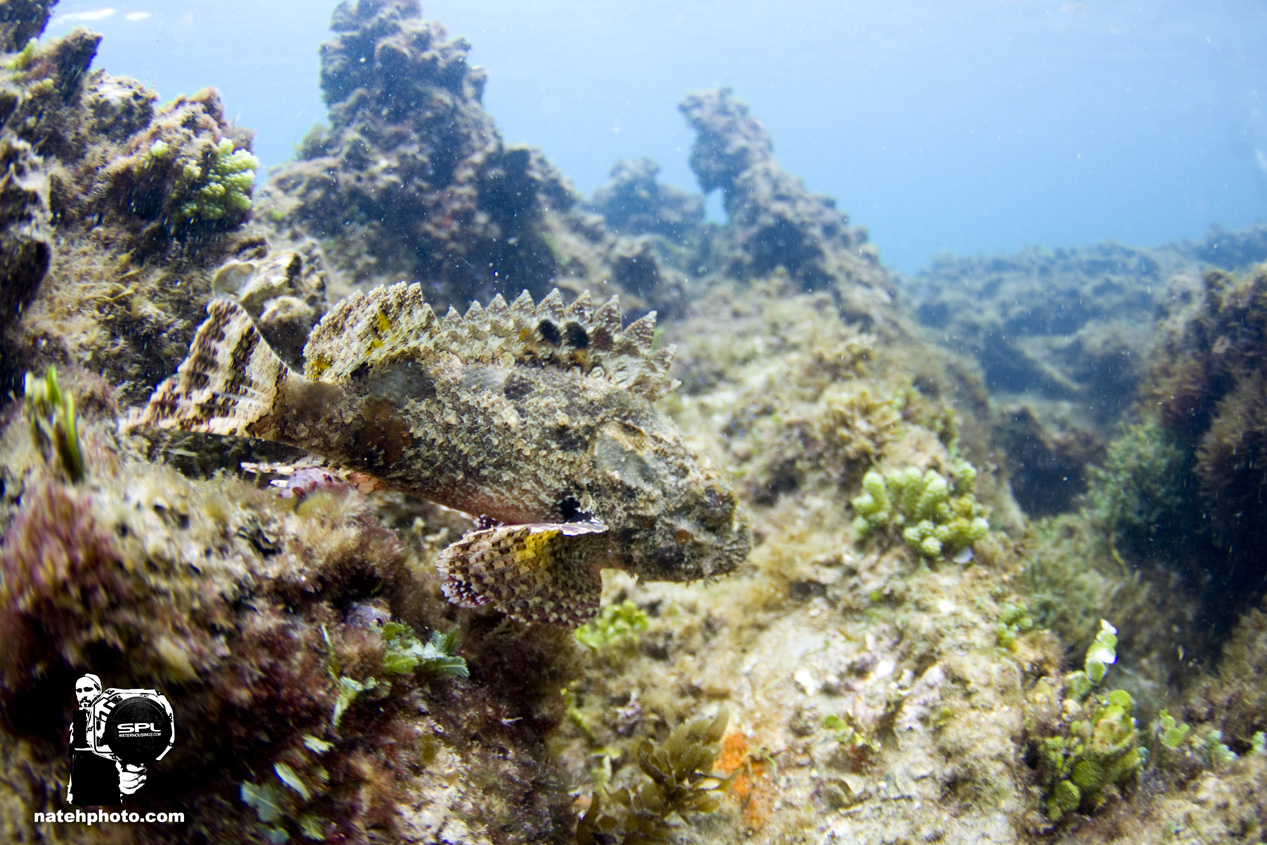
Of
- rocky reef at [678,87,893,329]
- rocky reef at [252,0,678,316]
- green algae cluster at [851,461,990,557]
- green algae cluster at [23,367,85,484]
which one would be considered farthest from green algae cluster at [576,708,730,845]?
rocky reef at [678,87,893,329]

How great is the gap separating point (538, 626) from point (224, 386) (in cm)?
209

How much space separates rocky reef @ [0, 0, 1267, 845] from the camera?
1662 millimetres

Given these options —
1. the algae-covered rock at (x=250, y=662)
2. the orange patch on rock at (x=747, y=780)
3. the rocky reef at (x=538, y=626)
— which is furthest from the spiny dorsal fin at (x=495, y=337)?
the orange patch on rock at (x=747, y=780)

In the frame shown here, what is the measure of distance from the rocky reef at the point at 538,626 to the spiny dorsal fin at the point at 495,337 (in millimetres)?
759

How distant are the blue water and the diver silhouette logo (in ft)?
22.4

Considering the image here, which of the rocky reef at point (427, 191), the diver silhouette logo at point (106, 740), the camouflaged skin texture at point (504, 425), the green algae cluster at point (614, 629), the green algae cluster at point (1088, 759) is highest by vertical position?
the rocky reef at point (427, 191)

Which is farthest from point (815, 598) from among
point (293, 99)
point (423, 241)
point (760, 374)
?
point (293, 99)

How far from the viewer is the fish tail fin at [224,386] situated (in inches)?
111

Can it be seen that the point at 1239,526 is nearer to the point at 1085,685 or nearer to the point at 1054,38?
the point at 1085,685

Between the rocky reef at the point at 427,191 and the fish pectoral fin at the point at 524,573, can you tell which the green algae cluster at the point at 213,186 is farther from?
the fish pectoral fin at the point at 524,573

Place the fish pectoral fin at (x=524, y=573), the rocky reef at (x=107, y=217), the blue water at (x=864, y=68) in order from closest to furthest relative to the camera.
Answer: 1. the fish pectoral fin at (x=524, y=573)
2. the rocky reef at (x=107, y=217)
3. the blue water at (x=864, y=68)

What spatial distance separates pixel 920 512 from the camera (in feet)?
15.3

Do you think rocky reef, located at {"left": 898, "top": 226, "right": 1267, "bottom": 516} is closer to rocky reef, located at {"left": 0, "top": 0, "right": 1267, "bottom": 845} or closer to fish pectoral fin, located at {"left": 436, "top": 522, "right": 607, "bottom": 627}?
rocky reef, located at {"left": 0, "top": 0, "right": 1267, "bottom": 845}

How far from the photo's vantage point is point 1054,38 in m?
58.2
